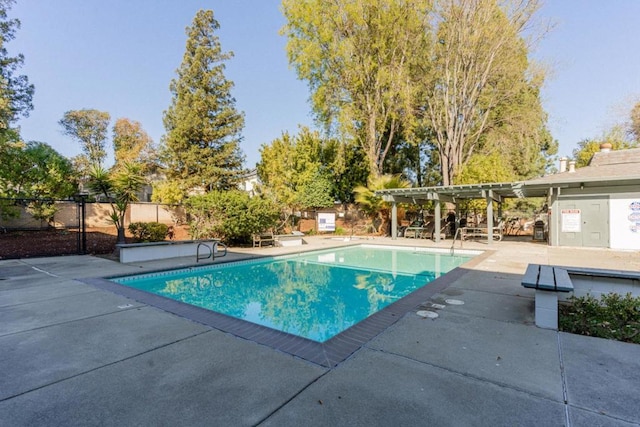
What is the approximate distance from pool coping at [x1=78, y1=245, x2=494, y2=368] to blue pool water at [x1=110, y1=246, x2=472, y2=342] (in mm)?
865

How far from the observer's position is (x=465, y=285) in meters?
5.66

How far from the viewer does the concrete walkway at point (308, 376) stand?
2.01 m

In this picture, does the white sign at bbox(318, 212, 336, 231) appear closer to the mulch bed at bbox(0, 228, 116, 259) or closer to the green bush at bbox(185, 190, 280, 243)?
the green bush at bbox(185, 190, 280, 243)

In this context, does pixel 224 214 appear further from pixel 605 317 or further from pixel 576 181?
pixel 576 181

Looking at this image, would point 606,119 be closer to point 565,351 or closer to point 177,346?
point 565,351

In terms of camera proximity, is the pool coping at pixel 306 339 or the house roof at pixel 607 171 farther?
the house roof at pixel 607 171

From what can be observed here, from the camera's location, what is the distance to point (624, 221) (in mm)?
11398

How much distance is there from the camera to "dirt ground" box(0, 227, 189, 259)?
10.1m

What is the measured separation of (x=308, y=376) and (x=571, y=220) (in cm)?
1420

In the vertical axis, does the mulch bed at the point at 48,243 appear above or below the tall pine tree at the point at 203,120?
below

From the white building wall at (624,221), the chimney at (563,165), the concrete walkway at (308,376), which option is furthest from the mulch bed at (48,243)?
the chimney at (563,165)

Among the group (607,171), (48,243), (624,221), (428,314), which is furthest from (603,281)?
(48,243)

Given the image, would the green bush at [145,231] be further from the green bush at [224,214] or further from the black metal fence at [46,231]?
the green bush at [224,214]

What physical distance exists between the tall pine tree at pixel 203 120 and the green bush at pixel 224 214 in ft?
30.7
